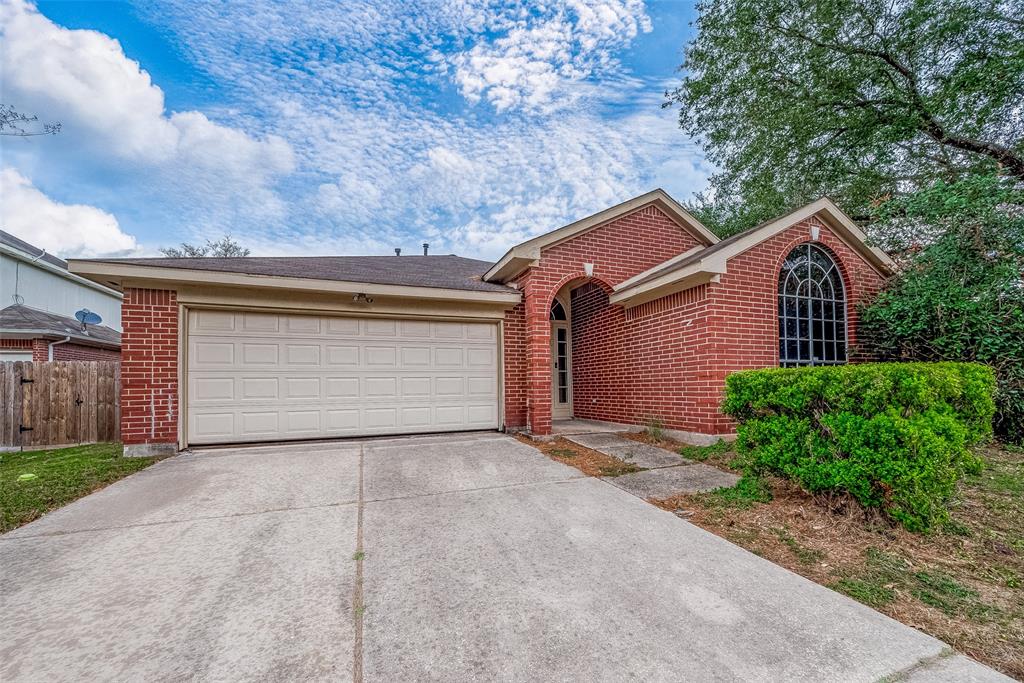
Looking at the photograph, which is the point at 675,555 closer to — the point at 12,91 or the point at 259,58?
the point at 12,91

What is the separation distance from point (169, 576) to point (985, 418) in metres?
6.89

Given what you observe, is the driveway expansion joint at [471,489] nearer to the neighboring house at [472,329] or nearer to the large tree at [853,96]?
the neighboring house at [472,329]

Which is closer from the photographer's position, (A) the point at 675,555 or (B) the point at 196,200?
(A) the point at 675,555

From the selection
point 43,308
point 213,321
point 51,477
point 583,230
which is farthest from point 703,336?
point 43,308

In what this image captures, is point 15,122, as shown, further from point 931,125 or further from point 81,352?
point 931,125

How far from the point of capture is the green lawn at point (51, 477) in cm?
399

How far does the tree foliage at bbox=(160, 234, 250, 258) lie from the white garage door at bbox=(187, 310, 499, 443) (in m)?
26.4

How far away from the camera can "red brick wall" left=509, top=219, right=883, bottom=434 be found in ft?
21.9

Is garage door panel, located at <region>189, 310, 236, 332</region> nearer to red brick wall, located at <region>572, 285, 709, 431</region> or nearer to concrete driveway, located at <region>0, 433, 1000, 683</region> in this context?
concrete driveway, located at <region>0, 433, 1000, 683</region>

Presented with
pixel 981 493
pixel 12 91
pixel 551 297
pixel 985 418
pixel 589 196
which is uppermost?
pixel 589 196

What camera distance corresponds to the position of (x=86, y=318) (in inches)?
510

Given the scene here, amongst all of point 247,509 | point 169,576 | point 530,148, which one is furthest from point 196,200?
point 169,576

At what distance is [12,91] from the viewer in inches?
264

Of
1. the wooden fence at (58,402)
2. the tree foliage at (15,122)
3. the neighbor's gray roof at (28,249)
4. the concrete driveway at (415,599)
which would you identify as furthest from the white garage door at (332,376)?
the neighbor's gray roof at (28,249)
